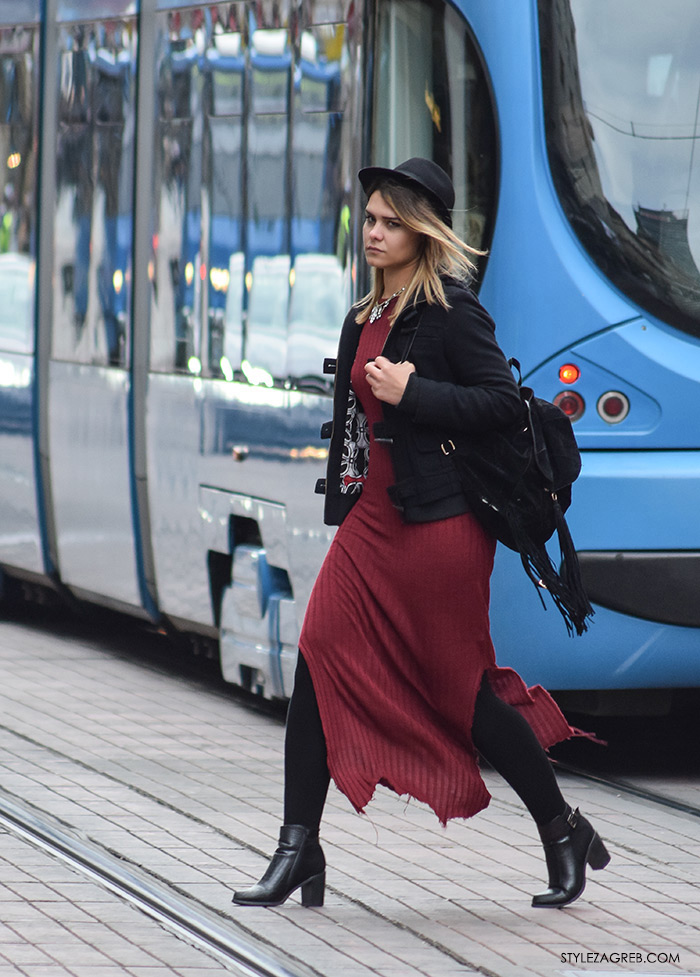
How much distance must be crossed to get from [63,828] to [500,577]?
149 cm

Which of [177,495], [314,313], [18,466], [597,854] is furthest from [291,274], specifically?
[18,466]

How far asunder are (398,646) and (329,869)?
0.80 meters

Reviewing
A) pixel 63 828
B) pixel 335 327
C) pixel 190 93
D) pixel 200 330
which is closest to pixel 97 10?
pixel 190 93

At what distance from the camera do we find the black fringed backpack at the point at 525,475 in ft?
16.6

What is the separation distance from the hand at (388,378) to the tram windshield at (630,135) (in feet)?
Result: 6.10

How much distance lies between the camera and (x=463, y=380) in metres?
5.09

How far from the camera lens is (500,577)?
679 centimetres

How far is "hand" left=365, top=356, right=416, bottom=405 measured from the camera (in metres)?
4.99

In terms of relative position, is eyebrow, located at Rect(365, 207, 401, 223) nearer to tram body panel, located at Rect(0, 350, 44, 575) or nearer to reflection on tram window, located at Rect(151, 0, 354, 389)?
reflection on tram window, located at Rect(151, 0, 354, 389)

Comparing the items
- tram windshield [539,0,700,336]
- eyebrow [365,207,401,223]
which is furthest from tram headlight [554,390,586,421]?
eyebrow [365,207,401,223]

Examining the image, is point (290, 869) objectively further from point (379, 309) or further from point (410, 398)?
point (379, 309)

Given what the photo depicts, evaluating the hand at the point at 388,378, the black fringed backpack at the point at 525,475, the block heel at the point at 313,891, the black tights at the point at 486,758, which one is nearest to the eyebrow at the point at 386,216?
the hand at the point at 388,378

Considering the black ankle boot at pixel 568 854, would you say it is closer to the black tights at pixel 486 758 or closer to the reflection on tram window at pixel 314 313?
the black tights at pixel 486 758

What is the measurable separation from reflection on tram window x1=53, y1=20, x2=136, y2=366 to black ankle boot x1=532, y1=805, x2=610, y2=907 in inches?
172
